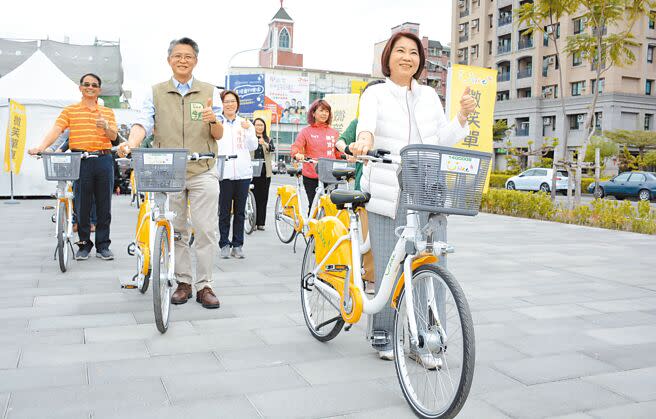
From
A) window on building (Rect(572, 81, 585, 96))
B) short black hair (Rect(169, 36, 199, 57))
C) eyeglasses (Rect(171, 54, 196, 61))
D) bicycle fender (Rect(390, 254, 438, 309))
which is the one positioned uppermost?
window on building (Rect(572, 81, 585, 96))

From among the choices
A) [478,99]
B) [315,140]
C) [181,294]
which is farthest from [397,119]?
[478,99]

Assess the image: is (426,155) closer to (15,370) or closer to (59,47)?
(15,370)

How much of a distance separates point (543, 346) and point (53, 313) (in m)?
3.54

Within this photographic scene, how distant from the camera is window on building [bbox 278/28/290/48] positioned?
4213 inches

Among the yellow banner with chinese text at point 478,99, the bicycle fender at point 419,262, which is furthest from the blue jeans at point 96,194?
the yellow banner with chinese text at point 478,99

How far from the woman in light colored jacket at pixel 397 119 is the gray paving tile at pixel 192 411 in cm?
110

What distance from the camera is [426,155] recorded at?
9.16 feet

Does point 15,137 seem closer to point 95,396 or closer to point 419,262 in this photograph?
point 95,396

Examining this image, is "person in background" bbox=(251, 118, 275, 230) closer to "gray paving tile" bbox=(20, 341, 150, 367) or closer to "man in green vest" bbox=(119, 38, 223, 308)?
"man in green vest" bbox=(119, 38, 223, 308)

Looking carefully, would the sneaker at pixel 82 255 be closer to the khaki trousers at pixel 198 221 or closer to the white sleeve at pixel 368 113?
the khaki trousers at pixel 198 221

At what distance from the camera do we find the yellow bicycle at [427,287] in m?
2.78

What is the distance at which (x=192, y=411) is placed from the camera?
3008 millimetres

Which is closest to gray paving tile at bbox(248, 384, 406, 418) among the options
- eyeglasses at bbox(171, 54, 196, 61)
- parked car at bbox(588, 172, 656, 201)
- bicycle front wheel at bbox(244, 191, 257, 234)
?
eyeglasses at bbox(171, 54, 196, 61)

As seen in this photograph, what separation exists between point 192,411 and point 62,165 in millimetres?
4270
